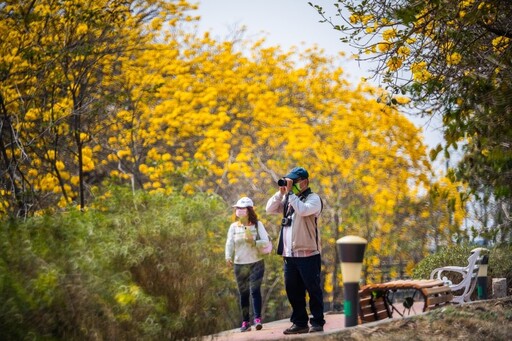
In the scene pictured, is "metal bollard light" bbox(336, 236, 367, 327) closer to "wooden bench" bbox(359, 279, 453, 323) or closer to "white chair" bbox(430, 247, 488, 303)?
"wooden bench" bbox(359, 279, 453, 323)

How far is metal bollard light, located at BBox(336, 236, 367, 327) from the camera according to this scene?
8328mm

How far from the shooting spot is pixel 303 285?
1045 centimetres

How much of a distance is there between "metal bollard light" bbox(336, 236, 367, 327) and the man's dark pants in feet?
3.93

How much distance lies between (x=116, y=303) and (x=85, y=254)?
16.7 inches

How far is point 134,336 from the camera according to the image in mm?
6848

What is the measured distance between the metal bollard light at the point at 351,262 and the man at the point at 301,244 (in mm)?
1231

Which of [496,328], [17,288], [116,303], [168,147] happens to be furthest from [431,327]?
[168,147]

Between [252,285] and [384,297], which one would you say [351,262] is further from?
[384,297]

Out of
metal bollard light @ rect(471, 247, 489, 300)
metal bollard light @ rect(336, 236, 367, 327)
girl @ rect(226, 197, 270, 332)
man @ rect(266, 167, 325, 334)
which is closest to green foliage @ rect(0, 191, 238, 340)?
metal bollard light @ rect(336, 236, 367, 327)

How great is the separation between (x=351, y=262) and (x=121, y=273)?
239cm

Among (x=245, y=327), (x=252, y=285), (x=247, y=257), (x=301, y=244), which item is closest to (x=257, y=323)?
(x=245, y=327)

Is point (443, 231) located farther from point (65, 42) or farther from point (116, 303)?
point (116, 303)

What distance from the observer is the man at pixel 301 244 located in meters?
10.1

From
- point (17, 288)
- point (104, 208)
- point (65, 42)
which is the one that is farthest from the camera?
point (65, 42)
